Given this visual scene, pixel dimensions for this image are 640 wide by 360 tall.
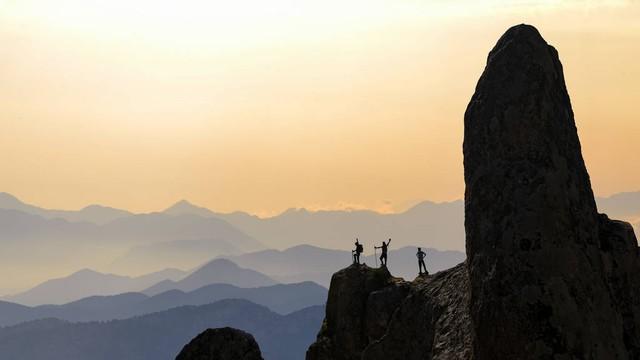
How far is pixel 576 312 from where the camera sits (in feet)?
78.2

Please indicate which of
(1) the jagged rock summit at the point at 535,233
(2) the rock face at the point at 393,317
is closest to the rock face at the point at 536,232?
(1) the jagged rock summit at the point at 535,233

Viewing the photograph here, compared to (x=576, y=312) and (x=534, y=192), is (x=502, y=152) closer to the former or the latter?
(x=534, y=192)

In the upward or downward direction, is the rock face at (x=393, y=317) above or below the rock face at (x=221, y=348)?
above

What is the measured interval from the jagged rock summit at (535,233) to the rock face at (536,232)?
3 cm

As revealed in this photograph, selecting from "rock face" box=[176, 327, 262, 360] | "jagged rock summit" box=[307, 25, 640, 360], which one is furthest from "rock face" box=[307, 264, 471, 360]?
"rock face" box=[176, 327, 262, 360]

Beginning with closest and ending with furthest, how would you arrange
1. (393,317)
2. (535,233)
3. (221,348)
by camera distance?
(535,233)
(221,348)
(393,317)

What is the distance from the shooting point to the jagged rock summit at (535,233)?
78.0 ft

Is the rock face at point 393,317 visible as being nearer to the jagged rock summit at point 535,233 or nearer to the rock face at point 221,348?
the jagged rock summit at point 535,233

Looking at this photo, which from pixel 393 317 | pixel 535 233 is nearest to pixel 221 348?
pixel 393 317

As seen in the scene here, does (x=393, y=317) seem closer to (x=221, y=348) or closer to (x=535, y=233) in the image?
(x=221, y=348)

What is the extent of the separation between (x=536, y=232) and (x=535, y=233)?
40 millimetres

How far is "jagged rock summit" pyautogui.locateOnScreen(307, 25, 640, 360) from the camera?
23.8m

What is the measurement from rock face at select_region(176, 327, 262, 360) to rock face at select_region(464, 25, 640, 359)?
13509 millimetres

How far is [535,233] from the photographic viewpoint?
24.4 metres
